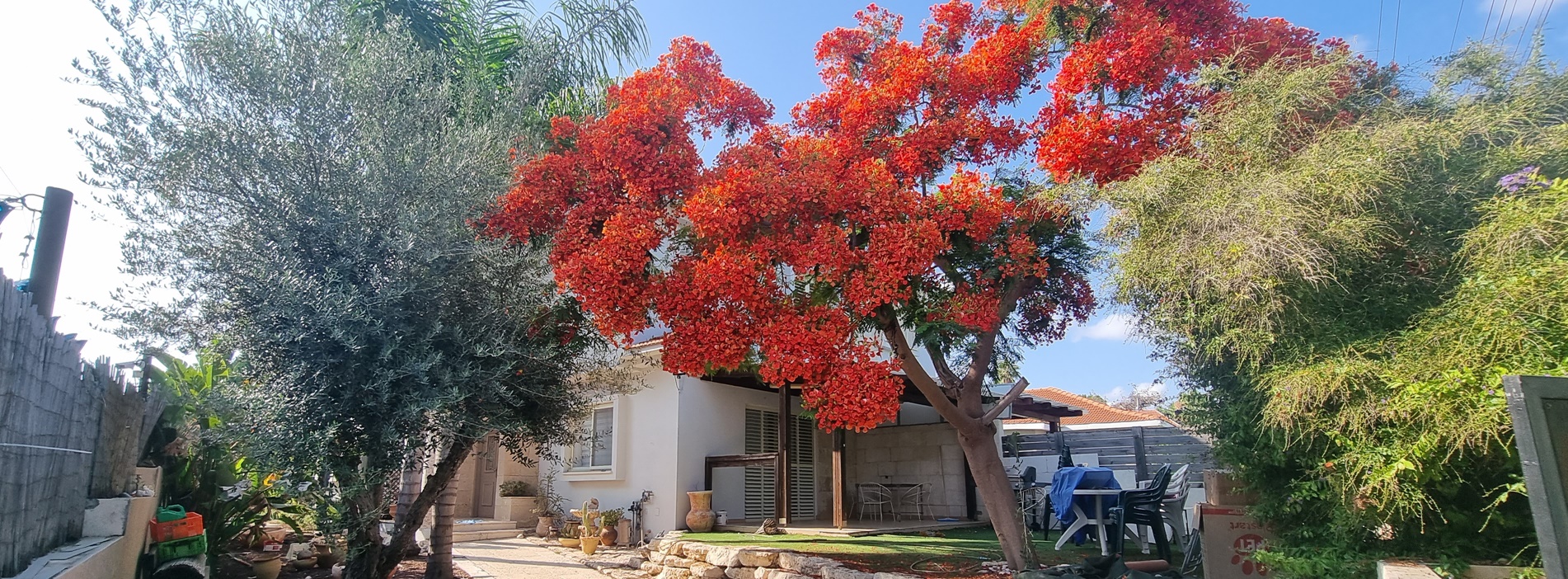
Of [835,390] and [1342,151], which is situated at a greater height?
[1342,151]

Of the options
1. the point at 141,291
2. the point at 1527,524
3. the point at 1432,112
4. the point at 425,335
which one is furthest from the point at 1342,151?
the point at 141,291

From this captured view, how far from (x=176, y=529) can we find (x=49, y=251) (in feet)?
8.62

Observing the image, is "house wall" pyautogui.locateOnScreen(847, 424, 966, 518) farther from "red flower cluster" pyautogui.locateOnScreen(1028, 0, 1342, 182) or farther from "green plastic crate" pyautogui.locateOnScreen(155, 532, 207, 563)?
"green plastic crate" pyautogui.locateOnScreen(155, 532, 207, 563)

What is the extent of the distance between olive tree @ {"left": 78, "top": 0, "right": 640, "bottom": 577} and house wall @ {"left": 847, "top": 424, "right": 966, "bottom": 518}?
8465 mm

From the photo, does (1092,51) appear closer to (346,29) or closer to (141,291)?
(346,29)

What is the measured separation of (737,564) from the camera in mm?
7789

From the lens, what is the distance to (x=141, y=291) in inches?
205

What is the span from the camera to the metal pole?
4.97m

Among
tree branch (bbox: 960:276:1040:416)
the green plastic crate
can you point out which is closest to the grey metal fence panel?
the green plastic crate

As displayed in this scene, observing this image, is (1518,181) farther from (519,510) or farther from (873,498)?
(519,510)

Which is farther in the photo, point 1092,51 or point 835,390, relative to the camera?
point 1092,51

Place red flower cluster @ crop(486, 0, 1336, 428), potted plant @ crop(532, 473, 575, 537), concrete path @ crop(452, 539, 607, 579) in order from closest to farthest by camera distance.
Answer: red flower cluster @ crop(486, 0, 1336, 428)
concrete path @ crop(452, 539, 607, 579)
potted plant @ crop(532, 473, 575, 537)

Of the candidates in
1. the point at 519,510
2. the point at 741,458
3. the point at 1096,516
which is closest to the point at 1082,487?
the point at 1096,516

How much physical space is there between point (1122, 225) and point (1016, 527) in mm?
2817
